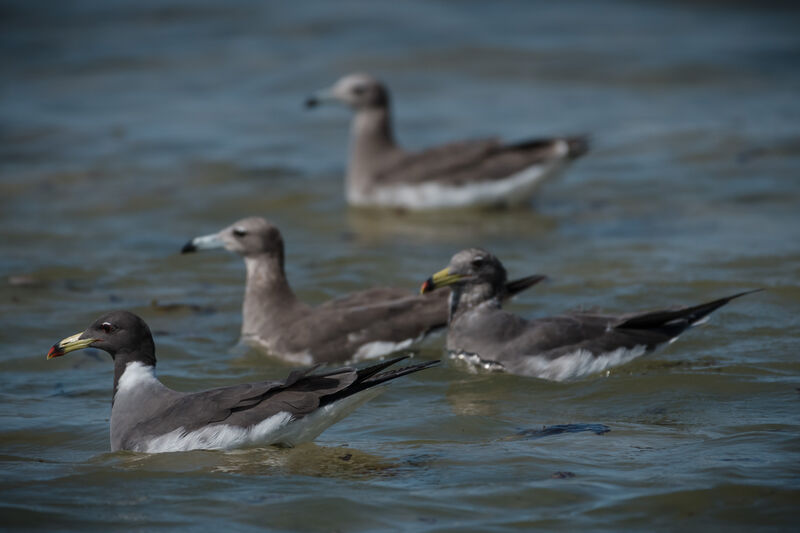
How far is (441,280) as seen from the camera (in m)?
9.87

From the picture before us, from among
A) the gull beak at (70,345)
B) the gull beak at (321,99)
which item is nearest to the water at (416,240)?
the gull beak at (70,345)

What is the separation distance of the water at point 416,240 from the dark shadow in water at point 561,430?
0.08 ft

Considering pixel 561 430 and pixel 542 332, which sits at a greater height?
pixel 542 332

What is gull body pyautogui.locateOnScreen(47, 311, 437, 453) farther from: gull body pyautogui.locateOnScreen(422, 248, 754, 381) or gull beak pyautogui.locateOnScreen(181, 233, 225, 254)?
gull beak pyautogui.locateOnScreen(181, 233, 225, 254)

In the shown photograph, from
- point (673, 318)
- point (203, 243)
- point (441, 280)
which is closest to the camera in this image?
point (673, 318)

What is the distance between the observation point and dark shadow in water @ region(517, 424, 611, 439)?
7.96 metres

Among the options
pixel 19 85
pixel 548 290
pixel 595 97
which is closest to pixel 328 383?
pixel 548 290

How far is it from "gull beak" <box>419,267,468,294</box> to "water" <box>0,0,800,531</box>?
0.73m

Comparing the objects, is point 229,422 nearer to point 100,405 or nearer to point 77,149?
point 100,405

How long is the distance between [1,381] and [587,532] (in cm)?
522

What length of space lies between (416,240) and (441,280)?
4226 mm

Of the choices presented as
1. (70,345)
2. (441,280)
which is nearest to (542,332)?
(441,280)

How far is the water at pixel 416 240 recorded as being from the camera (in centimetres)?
705

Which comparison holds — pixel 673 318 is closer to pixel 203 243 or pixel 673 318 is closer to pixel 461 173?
pixel 203 243
